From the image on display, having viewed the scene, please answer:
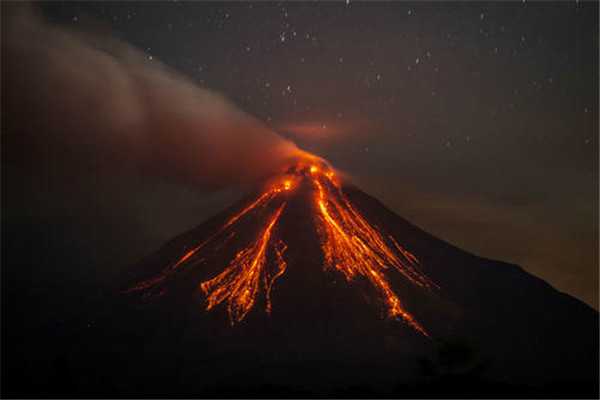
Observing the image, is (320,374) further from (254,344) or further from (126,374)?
(126,374)

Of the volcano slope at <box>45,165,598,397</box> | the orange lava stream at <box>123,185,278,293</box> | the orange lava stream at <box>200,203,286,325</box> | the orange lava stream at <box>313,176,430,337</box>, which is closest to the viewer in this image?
the volcano slope at <box>45,165,598,397</box>

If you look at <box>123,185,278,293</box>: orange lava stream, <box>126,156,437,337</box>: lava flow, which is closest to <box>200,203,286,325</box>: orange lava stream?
<box>126,156,437,337</box>: lava flow

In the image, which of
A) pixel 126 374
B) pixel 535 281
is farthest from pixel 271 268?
pixel 535 281

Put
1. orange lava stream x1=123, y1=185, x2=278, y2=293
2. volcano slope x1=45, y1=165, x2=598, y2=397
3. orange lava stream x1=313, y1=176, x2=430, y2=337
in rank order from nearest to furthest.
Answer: volcano slope x1=45, y1=165, x2=598, y2=397, orange lava stream x1=313, y1=176, x2=430, y2=337, orange lava stream x1=123, y1=185, x2=278, y2=293

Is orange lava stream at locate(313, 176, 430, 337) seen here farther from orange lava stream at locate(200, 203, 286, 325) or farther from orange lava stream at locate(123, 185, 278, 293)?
orange lava stream at locate(123, 185, 278, 293)

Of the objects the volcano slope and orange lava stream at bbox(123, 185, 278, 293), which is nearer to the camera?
the volcano slope

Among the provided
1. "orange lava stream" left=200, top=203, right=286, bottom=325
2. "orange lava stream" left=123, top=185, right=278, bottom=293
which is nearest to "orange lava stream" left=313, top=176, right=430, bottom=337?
"orange lava stream" left=200, top=203, right=286, bottom=325

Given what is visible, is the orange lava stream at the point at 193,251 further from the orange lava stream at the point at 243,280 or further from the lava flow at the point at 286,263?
the orange lava stream at the point at 243,280
